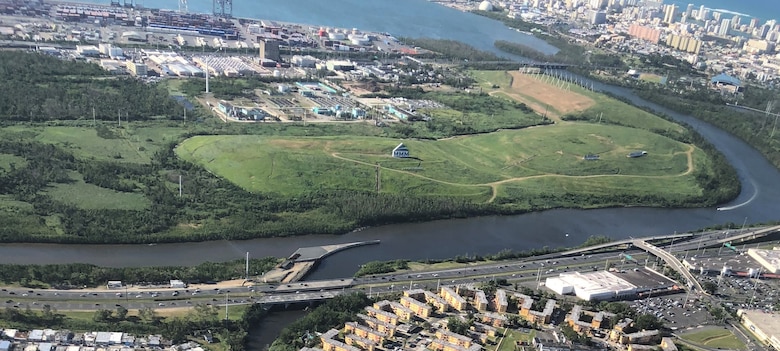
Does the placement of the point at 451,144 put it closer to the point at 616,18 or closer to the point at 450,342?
the point at 450,342

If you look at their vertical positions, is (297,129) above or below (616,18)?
below

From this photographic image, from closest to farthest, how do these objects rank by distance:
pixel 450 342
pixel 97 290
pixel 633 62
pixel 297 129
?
pixel 450 342, pixel 97 290, pixel 297 129, pixel 633 62

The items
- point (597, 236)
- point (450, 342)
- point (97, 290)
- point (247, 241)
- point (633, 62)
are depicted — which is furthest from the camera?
point (633, 62)

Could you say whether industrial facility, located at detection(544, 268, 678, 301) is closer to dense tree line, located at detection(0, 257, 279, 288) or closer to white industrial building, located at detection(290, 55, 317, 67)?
dense tree line, located at detection(0, 257, 279, 288)

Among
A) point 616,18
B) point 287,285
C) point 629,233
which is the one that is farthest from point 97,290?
point 616,18

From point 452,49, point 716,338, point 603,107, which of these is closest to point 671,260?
point 716,338

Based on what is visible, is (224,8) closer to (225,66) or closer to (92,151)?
(225,66)

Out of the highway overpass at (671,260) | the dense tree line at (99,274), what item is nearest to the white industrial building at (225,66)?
the dense tree line at (99,274)
